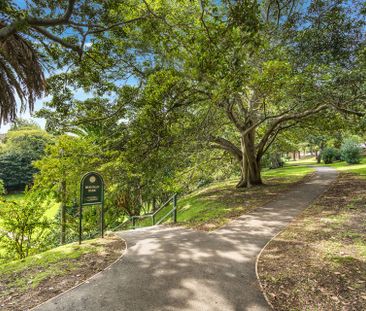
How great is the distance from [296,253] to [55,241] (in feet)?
48.6

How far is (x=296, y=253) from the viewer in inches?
199

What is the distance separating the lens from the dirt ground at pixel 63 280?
3504 millimetres

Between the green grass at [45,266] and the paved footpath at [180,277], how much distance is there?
84cm

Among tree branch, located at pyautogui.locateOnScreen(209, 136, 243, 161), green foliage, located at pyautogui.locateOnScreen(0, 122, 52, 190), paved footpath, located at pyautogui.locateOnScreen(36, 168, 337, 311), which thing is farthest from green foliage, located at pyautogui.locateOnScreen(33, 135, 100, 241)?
green foliage, located at pyautogui.locateOnScreen(0, 122, 52, 190)

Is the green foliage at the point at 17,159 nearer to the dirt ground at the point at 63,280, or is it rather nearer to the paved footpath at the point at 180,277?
the dirt ground at the point at 63,280

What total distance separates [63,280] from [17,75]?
12.0ft

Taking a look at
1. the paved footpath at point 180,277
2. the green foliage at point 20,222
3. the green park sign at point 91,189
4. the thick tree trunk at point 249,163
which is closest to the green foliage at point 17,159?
the green foliage at point 20,222

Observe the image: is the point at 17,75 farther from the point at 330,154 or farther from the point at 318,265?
the point at 330,154

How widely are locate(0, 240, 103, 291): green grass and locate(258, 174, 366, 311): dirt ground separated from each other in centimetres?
→ 370

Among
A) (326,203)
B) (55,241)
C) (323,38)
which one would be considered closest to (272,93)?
(323,38)

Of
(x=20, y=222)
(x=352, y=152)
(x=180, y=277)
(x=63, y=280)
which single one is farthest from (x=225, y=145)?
(x=352, y=152)

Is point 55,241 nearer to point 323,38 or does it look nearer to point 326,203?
point 326,203

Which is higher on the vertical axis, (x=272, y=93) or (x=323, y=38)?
(x=323, y=38)

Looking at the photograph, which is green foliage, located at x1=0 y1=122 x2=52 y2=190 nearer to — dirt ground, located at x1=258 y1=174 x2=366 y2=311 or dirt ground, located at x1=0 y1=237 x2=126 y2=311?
dirt ground, located at x1=0 y1=237 x2=126 y2=311
